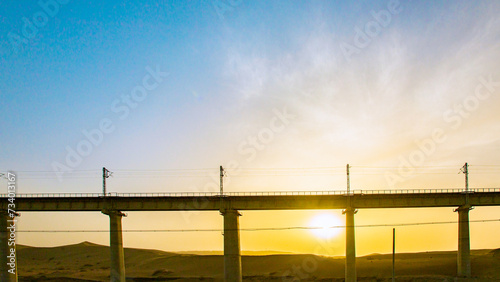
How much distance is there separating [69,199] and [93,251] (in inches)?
4304

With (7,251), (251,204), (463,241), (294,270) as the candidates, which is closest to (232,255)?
(251,204)

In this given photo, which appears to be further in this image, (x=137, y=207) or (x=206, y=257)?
(x=206, y=257)

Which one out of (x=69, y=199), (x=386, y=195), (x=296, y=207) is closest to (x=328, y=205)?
(x=296, y=207)

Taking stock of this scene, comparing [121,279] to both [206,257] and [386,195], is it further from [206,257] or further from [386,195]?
[206,257]

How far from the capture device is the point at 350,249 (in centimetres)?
4947

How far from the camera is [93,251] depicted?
152 metres

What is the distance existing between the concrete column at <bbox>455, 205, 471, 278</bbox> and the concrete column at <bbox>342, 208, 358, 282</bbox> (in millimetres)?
13727

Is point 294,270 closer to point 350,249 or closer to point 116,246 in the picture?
point 350,249

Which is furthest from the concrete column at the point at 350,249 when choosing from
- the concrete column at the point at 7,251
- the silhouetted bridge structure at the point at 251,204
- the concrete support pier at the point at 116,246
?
the concrete column at the point at 7,251

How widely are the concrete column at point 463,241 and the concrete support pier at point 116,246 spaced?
4075 centimetres

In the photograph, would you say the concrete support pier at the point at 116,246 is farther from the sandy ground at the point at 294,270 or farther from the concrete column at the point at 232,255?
the sandy ground at the point at 294,270

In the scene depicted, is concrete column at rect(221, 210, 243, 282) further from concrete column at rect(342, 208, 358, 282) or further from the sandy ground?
the sandy ground

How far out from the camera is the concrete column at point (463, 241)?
51.7 metres

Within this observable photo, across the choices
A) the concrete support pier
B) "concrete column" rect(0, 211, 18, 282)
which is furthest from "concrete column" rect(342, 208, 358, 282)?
"concrete column" rect(0, 211, 18, 282)
